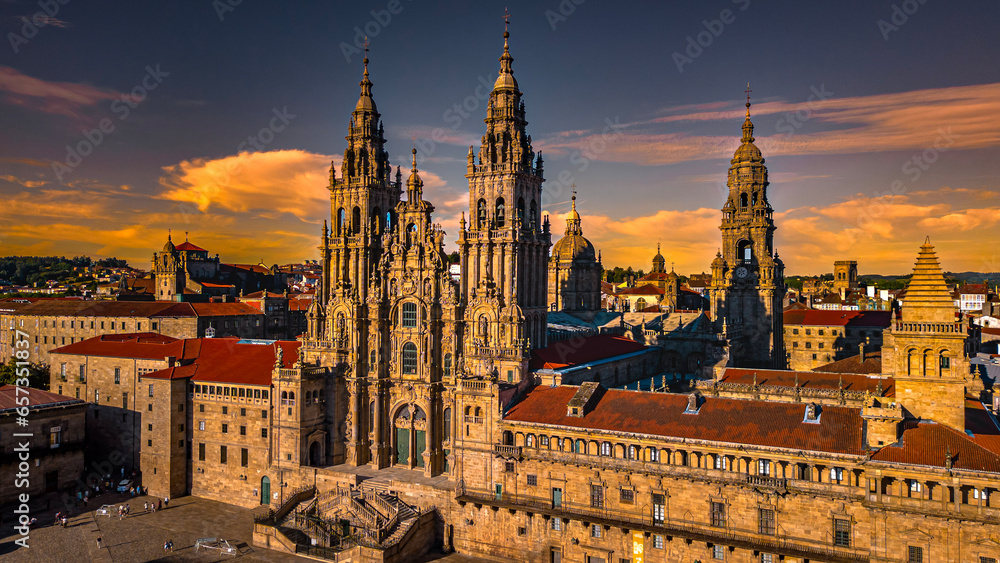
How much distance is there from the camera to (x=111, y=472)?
71250mm

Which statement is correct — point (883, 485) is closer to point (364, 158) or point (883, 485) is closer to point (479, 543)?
point (479, 543)

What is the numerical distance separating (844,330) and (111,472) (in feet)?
343

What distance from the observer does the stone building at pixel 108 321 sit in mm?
93812

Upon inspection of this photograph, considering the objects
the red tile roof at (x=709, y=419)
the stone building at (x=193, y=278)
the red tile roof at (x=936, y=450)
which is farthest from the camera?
the stone building at (x=193, y=278)

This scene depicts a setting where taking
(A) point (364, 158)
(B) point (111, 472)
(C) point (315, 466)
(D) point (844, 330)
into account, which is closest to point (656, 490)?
(C) point (315, 466)

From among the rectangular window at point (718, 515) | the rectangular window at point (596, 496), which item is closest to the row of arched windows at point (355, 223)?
the rectangular window at point (596, 496)

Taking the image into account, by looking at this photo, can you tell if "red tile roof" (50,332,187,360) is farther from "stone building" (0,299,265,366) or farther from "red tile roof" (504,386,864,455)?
"red tile roof" (504,386,864,455)

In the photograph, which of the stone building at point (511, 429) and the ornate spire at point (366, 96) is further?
the ornate spire at point (366, 96)

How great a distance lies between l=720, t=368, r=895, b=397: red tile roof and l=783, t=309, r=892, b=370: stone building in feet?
134

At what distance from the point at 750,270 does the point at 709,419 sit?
51.7 m

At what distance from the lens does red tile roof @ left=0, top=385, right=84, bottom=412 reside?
66125 mm

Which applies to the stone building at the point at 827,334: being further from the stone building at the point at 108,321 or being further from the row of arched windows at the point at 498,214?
the stone building at the point at 108,321

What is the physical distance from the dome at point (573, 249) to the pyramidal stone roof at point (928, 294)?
54.6 m

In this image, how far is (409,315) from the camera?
6550cm
